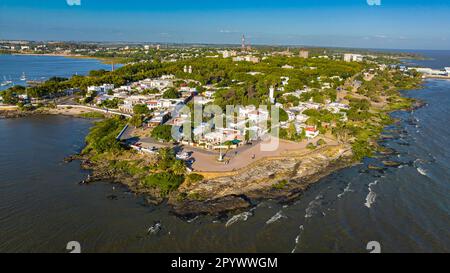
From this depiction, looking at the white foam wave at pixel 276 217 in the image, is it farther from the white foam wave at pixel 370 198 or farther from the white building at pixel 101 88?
the white building at pixel 101 88

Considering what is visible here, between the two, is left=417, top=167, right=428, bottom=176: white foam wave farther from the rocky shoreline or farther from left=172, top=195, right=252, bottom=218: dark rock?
left=172, top=195, right=252, bottom=218: dark rock

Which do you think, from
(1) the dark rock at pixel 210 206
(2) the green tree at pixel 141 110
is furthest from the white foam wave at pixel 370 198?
(2) the green tree at pixel 141 110

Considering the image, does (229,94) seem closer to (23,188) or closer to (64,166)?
(64,166)

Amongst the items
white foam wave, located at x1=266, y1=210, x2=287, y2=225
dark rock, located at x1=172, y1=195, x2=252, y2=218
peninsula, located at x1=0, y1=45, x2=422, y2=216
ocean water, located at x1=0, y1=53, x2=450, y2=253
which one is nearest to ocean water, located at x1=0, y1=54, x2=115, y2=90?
peninsula, located at x1=0, y1=45, x2=422, y2=216
